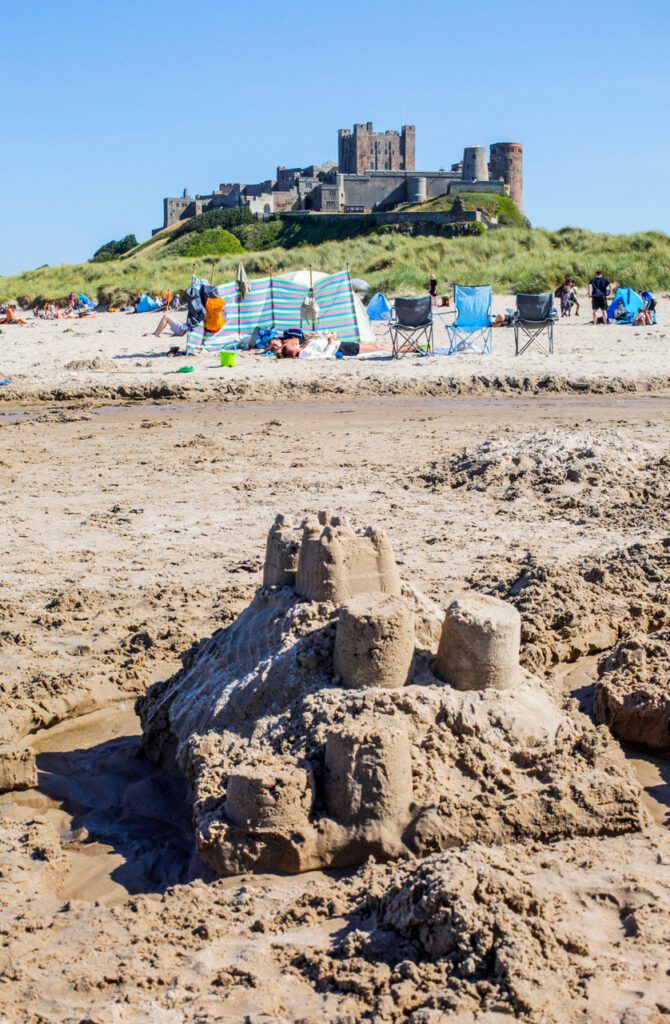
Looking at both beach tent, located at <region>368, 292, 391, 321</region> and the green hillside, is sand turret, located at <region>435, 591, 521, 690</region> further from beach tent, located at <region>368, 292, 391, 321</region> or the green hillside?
the green hillside

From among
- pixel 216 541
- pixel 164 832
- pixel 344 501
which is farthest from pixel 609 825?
pixel 344 501

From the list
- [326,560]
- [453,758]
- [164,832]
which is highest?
[326,560]

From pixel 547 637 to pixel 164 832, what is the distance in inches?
86.7

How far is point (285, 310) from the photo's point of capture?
1994 centimetres

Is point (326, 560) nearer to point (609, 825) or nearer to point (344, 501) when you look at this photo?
point (609, 825)

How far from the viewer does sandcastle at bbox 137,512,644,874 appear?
12.6 ft

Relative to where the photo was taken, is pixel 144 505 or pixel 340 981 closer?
pixel 340 981

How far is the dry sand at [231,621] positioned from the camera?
305 centimetres

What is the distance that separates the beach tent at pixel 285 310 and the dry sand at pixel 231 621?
635cm

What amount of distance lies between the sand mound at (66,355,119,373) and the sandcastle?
13539mm

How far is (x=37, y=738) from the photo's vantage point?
5.07 meters

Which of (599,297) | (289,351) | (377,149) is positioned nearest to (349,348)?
(289,351)

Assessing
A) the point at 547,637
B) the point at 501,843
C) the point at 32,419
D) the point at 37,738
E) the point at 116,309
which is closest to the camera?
the point at 501,843

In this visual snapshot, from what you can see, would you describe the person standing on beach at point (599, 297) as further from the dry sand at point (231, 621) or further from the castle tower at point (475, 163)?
the castle tower at point (475, 163)
